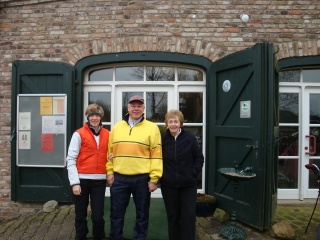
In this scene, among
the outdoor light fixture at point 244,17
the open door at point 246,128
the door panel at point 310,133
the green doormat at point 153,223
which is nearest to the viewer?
the green doormat at point 153,223

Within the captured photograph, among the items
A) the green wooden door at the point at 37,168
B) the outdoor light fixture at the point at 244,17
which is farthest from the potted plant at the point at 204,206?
the outdoor light fixture at the point at 244,17

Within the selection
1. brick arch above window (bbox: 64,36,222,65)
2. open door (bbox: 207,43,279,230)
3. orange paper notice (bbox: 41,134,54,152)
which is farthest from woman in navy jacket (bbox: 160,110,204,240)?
orange paper notice (bbox: 41,134,54,152)

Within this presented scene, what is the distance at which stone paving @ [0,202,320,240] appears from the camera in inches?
138

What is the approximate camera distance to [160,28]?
14.9 feet

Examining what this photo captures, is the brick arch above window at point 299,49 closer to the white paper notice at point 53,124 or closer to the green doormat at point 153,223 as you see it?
the green doormat at point 153,223

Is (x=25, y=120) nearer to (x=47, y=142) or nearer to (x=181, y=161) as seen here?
(x=47, y=142)

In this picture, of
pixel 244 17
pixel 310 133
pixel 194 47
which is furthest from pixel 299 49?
pixel 194 47

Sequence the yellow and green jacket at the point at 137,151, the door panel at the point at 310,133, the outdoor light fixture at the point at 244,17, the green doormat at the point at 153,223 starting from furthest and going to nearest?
the door panel at the point at 310,133 → the outdoor light fixture at the point at 244,17 → the green doormat at the point at 153,223 → the yellow and green jacket at the point at 137,151

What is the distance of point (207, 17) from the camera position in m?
4.52

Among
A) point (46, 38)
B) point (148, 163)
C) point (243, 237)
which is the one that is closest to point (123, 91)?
point (46, 38)

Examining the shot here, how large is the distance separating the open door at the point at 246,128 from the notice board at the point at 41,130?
2.52 m

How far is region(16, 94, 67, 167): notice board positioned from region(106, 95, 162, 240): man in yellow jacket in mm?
2008

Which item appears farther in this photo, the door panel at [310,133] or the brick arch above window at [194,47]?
the door panel at [310,133]

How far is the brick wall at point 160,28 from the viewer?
4504 mm
